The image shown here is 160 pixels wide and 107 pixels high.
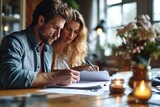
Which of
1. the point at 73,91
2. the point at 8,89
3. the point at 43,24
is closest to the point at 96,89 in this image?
the point at 73,91

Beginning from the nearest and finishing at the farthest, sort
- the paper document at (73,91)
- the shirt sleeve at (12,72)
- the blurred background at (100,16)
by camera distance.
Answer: the paper document at (73,91) → the shirt sleeve at (12,72) → the blurred background at (100,16)

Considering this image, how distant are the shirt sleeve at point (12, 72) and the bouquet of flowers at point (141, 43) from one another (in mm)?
503

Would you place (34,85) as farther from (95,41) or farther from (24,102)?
(95,41)

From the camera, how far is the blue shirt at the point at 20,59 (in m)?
1.35

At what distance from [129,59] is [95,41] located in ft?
12.5

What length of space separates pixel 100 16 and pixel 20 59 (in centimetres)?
349

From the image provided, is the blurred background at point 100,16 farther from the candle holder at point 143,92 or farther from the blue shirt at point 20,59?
the candle holder at point 143,92

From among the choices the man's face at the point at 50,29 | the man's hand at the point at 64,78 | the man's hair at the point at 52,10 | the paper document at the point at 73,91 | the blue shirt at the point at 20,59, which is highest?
the man's hair at the point at 52,10

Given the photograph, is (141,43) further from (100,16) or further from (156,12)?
(100,16)

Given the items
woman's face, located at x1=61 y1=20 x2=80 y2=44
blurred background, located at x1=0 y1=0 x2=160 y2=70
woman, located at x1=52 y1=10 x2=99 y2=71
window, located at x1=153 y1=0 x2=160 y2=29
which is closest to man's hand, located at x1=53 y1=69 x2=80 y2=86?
woman, located at x1=52 y1=10 x2=99 y2=71

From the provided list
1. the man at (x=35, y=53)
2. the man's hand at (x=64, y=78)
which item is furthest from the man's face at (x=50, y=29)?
the man's hand at (x=64, y=78)

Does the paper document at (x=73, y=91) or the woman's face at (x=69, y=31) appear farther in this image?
the woman's face at (x=69, y=31)

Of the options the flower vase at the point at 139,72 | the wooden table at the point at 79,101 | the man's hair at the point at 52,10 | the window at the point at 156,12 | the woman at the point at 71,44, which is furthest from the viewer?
the window at the point at 156,12

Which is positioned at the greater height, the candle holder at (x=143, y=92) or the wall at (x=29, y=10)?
the wall at (x=29, y=10)
